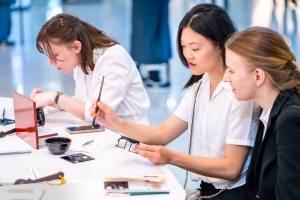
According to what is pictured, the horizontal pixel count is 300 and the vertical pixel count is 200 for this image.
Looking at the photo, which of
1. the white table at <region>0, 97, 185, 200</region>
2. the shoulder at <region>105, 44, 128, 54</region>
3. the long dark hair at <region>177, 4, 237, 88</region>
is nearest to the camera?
the white table at <region>0, 97, 185, 200</region>

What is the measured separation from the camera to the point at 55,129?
103 inches

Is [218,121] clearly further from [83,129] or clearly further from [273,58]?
[83,129]

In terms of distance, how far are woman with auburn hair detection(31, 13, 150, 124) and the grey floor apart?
0.60 metres

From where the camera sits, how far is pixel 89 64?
296 cm

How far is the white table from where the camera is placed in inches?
69.6

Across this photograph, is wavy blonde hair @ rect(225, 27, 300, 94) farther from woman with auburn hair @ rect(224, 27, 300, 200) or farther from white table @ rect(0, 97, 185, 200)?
white table @ rect(0, 97, 185, 200)

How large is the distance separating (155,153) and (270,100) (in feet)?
1.62

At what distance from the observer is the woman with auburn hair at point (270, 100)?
180cm

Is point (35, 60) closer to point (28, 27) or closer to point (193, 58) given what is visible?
point (28, 27)

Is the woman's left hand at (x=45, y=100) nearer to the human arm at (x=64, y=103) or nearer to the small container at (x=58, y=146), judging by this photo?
the human arm at (x=64, y=103)

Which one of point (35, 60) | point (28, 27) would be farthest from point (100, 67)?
point (28, 27)

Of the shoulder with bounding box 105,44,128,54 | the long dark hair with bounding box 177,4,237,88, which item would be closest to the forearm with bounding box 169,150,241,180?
the long dark hair with bounding box 177,4,237,88

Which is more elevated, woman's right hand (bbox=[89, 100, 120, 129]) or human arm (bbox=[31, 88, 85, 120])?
woman's right hand (bbox=[89, 100, 120, 129])

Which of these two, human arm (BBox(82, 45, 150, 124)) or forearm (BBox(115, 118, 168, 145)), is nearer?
forearm (BBox(115, 118, 168, 145))
